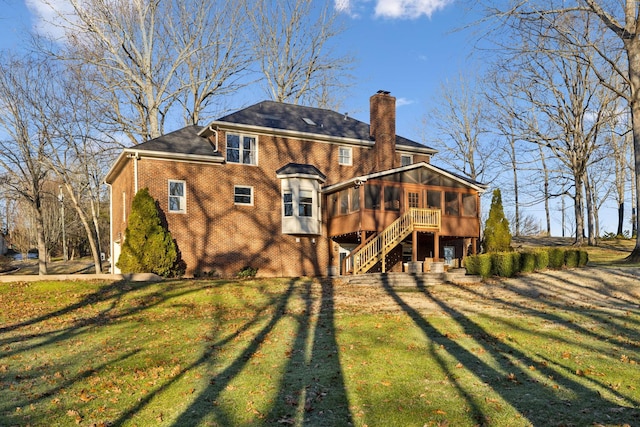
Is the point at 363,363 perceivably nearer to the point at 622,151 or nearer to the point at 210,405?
the point at 210,405

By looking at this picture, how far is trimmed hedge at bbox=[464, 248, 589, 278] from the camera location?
21.3 m

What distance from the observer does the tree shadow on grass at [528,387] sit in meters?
7.08

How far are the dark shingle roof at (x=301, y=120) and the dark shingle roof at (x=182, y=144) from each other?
1645 millimetres

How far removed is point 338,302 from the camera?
56.2 ft

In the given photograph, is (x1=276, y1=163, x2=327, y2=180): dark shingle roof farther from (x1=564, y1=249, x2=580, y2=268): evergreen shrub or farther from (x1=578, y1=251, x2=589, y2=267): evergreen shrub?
(x1=578, y1=251, x2=589, y2=267): evergreen shrub

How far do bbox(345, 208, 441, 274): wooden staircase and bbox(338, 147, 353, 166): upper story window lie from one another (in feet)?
17.4

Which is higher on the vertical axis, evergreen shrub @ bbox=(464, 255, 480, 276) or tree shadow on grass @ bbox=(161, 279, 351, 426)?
evergreen shrub @ bbox=(464, 255, 480, 276)

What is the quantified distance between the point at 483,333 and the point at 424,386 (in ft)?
13.7

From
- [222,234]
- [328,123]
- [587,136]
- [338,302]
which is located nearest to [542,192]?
[587,136]

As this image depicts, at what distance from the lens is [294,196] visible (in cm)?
2683

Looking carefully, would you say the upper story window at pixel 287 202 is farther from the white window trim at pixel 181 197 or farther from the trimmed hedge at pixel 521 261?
the trimmed hedge at pixel 521 261

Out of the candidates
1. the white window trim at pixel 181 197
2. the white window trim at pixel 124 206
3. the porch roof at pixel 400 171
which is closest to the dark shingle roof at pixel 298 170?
the porch roof at pixel 400 171

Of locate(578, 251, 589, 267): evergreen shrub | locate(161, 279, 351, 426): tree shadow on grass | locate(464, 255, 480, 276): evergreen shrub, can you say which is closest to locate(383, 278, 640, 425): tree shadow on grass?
locate(161, 279, 351, 426): tree shadow on grass

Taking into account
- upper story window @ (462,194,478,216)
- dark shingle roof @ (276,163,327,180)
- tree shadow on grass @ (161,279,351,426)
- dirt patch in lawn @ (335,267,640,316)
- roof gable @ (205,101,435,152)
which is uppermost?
roof gable @ (205,101,435,152)
